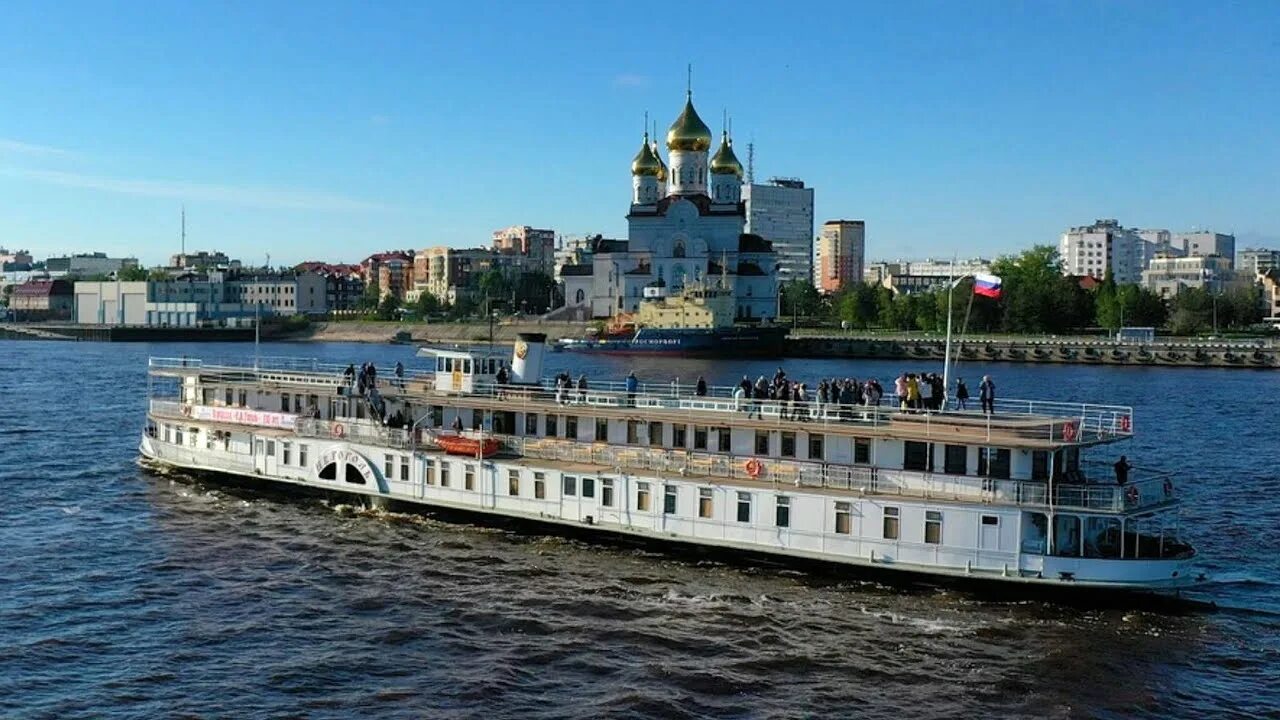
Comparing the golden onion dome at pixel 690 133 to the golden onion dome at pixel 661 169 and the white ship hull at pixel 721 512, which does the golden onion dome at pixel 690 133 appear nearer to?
the golden onion dome at pixel 661 169

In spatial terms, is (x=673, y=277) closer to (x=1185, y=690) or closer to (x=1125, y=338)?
(x=1125, y=338)

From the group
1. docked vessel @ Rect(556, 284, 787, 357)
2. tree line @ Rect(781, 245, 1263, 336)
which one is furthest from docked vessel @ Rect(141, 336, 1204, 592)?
tree line @ Rect(781, 245, 1263, 336)

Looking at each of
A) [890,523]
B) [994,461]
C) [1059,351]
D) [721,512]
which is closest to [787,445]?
[721,512]

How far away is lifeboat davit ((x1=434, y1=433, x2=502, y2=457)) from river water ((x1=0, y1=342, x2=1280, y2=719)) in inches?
86.8

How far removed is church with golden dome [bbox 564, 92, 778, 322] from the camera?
173375mm

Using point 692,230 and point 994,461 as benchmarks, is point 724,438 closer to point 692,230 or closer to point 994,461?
point 994,461

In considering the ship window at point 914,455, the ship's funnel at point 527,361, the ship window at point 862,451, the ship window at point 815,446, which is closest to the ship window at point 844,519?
the ship window at point 862,451

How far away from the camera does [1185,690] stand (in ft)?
82.7

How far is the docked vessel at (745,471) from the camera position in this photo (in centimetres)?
Answer: 3005

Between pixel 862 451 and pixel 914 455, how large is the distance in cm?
137

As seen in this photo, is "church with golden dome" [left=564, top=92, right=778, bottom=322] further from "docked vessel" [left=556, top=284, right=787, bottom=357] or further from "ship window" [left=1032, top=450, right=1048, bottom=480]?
"ship window" [left=1032, top=450, right=1048, bottom=480]

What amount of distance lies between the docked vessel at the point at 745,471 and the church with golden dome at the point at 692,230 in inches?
5087

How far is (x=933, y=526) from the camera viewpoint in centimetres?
3061

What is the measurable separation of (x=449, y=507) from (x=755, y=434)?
31.8ft
